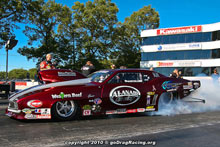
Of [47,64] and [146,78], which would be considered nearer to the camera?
[146,78]

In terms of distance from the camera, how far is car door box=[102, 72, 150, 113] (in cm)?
534

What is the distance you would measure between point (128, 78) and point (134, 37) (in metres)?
44.4

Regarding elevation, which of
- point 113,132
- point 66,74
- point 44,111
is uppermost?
point 66,74

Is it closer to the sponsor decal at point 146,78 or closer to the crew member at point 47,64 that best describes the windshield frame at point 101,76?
the sponsor decal at point 146,78

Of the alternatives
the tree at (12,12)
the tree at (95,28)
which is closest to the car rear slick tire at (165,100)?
the tree at (12,12)

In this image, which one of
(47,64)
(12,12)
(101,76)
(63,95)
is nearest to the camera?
(63,95)

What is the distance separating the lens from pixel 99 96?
5219 mm

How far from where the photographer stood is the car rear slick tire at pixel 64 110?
4.90m

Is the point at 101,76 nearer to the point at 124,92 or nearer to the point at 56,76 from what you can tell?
the point at 124,92

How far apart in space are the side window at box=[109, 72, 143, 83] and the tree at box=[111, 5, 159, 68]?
36478 mm

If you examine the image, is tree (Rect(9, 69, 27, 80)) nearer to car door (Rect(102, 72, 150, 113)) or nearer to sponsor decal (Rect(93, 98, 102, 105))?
car door (Rect(102, 72, 150, 113))

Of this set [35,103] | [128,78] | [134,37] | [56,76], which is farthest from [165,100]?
[134,37]

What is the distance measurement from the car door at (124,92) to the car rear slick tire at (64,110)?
727 millimetres

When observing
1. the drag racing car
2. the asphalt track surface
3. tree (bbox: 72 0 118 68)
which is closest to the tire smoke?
the drag racing car
